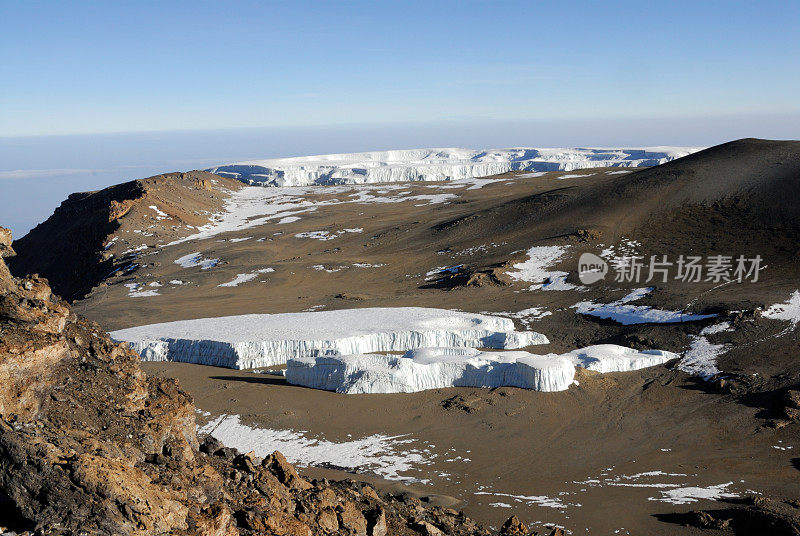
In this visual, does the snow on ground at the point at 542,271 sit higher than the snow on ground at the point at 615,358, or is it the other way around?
the snow on ground at the point at 542,271

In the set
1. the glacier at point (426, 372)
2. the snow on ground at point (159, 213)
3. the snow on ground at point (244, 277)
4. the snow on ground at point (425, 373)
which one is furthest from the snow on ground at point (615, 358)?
the snow on ground at point (159, 213)

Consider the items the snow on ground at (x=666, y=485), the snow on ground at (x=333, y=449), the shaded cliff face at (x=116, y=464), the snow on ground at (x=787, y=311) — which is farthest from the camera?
the snow on ground at (x=787, y=311)

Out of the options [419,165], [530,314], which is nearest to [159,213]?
[530,314]

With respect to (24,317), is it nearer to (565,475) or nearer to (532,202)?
(565,475)

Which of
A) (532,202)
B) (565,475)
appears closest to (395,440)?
(565,475)

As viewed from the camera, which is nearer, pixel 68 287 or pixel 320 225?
pixel 68 287

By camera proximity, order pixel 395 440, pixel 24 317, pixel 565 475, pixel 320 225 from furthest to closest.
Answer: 1. pixel 320 225
2. pixel 395 440
3. pixel 565 475
4. pixel 24 317

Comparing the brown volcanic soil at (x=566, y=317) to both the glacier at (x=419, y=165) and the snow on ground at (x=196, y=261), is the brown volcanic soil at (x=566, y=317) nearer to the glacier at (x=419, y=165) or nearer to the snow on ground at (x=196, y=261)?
the snow on ground at (x=196, y=261)
